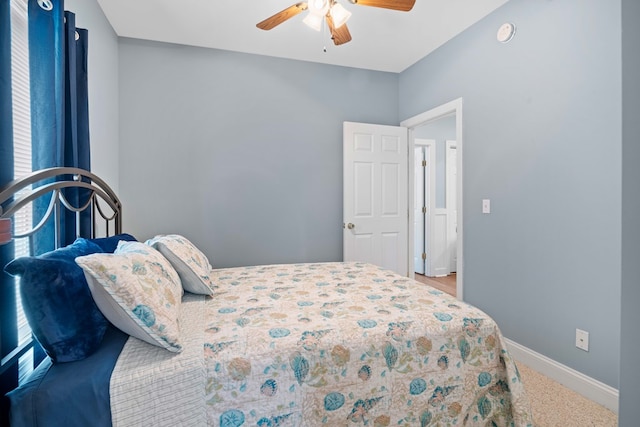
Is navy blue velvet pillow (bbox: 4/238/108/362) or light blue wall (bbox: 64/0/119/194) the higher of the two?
light blue wall (bbox: 64/0/119/194)

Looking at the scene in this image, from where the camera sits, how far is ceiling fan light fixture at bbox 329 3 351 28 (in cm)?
198

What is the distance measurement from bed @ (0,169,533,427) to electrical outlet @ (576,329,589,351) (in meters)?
1.00

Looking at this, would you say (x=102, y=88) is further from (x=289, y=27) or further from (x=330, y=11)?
(x=330, y=11)

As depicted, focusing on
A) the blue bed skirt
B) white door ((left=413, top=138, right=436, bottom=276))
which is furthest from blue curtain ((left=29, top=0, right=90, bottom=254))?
white door ((left=413, top=138, right=436, bottom=276))

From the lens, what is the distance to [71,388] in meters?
0.94

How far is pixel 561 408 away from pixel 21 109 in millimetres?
3212

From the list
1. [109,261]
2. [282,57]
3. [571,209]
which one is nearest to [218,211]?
[282,57]

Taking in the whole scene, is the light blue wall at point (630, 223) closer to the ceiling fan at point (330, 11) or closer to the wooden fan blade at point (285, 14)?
the ceiling fan at point (330, 11)

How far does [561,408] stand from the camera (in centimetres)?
185

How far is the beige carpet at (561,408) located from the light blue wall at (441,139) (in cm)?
329

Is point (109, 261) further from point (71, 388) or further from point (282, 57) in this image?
point (282, 57)

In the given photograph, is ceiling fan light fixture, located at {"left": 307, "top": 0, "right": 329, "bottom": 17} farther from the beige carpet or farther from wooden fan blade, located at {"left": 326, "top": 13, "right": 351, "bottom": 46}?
the beige carpet

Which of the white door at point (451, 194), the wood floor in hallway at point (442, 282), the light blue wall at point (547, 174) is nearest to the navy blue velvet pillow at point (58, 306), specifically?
the light blue wall at point (547, 174)

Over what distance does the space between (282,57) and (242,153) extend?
3.67 feet
